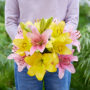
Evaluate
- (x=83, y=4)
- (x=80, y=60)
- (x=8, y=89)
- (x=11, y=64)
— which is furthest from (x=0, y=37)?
(x=83, y=4)

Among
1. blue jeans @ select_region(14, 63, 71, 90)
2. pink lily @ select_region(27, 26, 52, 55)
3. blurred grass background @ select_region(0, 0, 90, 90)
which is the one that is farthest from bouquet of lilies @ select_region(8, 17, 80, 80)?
blurred grass background @ select_region(0, 0, 90, 90)

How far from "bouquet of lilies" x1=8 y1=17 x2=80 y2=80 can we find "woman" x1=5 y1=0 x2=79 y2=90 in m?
0.30

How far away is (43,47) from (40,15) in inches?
14.9

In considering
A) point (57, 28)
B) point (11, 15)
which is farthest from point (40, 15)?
point (57, 28)

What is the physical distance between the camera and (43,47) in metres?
0.79

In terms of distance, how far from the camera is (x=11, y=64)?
5.90 feet

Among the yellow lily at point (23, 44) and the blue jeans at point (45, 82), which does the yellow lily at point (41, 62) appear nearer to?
the yellow lily at point (23, 44)

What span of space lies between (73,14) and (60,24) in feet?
1.20

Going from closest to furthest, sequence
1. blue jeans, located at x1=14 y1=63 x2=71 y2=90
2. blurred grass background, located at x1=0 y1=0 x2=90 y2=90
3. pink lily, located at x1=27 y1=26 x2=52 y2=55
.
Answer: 1. pink lily, located at x1=27 y1=26 x2=52 y2=55
2. blue jeans, located at x1=14 y1=63 x2=71 y2=90
3. blurred grass background, located at x1=0 y1=0 x2=90 y2=90

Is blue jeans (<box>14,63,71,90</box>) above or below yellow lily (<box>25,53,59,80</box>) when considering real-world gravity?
below

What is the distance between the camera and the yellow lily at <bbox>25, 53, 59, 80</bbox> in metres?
0.79

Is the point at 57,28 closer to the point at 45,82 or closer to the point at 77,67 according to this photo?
the point at 45,82

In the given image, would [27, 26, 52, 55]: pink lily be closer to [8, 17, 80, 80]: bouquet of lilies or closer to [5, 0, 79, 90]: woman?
[8, 17, 80, 80]: bouquet of lilies

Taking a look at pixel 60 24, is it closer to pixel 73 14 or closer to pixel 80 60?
pixel 73 14
